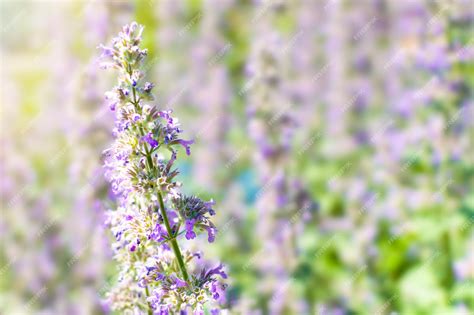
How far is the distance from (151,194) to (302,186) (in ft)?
16.3

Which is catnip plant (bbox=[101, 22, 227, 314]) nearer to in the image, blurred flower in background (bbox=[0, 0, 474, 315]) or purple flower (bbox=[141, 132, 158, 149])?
purple flower (bbox=[141, 132, 158, 149])

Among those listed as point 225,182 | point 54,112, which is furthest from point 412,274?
point 54,112

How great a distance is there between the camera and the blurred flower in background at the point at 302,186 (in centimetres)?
852

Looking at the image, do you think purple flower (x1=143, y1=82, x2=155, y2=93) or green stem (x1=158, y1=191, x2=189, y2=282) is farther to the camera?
green stem (x1=158, y1=191, x2=189, y2=282)

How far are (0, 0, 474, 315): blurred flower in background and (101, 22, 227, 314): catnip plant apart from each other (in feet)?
3.82

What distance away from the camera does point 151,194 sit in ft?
13.5

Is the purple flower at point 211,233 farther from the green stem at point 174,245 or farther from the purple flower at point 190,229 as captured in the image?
the green stem at point 174,245

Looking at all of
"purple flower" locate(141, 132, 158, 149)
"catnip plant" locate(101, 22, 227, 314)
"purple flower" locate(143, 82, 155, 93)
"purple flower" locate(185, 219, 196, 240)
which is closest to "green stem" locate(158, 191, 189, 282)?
"catnip plant" locate(101, 22, 227, 314)

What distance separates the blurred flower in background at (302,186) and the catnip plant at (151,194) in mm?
1163

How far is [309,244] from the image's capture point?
32.6 ft

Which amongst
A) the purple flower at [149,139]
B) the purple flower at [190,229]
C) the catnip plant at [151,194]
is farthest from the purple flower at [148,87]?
the purple flower at [190,229]

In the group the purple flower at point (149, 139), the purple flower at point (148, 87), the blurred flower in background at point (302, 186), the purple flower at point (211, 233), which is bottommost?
the purple flower at point (211, 233)

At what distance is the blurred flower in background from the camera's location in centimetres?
852

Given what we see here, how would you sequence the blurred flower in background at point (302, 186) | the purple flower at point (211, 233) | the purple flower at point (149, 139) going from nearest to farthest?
the purple flower at point (149, 139), the purple flower at point (211, 233), the blurred flower in background at point (302, 186)
